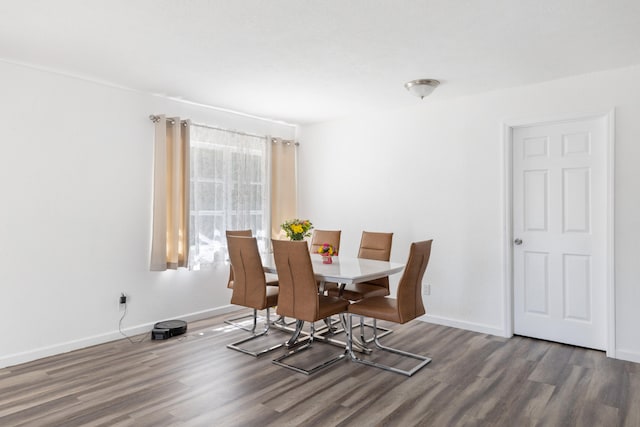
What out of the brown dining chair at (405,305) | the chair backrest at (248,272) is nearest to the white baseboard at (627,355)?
the brown dining chair at (405,305)

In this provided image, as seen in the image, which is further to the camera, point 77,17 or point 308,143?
point 308,143

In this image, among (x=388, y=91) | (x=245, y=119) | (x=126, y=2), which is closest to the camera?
(x=126, y=2)

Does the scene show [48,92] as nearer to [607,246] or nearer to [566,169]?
[566,169]

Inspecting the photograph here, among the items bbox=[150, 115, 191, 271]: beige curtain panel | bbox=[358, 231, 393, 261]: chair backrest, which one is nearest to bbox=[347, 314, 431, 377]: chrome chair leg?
bbox=[358, 231, 393, 261]: chair backrest

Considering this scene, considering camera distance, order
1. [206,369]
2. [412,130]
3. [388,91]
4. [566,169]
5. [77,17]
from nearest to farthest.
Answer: [77,17], [206,369], [566,169], [388,91], [412,130]

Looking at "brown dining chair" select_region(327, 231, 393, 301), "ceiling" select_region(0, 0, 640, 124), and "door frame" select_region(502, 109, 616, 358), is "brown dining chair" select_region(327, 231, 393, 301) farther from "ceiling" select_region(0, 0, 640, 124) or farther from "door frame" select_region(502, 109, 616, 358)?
"ceiling" select_region(0, 0, 640, 124)

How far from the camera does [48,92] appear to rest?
3.56 metres

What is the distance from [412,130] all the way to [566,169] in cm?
165

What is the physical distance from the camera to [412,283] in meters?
3.24

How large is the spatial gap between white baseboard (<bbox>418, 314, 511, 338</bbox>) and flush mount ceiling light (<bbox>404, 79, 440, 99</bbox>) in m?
2.41

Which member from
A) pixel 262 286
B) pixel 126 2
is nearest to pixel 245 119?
pixel 262 286

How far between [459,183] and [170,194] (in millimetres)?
3105

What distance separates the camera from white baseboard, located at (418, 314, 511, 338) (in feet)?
13.5

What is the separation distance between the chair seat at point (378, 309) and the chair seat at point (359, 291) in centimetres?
56
